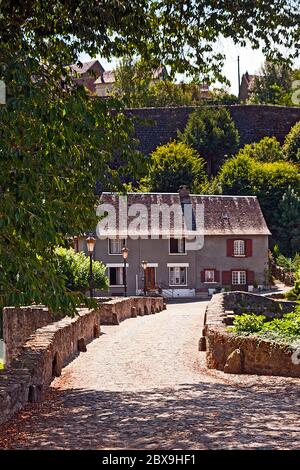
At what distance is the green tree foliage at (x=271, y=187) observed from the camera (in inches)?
2648

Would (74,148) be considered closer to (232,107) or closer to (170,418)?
(170,418)

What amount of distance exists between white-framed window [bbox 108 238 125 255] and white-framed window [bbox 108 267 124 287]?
3.39ft

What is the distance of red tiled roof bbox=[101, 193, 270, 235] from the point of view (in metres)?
60.6

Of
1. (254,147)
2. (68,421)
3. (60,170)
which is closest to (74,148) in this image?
(60,170)

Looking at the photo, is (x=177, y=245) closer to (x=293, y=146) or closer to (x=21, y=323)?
(x=293, y=146)

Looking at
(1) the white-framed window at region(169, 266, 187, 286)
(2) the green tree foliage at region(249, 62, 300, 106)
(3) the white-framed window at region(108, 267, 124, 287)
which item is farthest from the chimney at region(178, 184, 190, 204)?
(2) the green tree foliage at region(249, 62, 300, 106)

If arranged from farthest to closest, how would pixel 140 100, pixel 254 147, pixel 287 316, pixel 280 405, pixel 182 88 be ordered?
pixel 254 147 → pixel 287 316 → pixel 182 88 → pixel 140 100 → pixel 280 405

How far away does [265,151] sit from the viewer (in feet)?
257

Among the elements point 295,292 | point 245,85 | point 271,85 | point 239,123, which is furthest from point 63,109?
point 245,85

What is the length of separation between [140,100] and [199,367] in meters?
5.17

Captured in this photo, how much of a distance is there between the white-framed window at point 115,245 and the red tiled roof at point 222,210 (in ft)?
5.83

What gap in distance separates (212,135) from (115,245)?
888 inches

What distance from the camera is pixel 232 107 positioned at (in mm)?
84125
